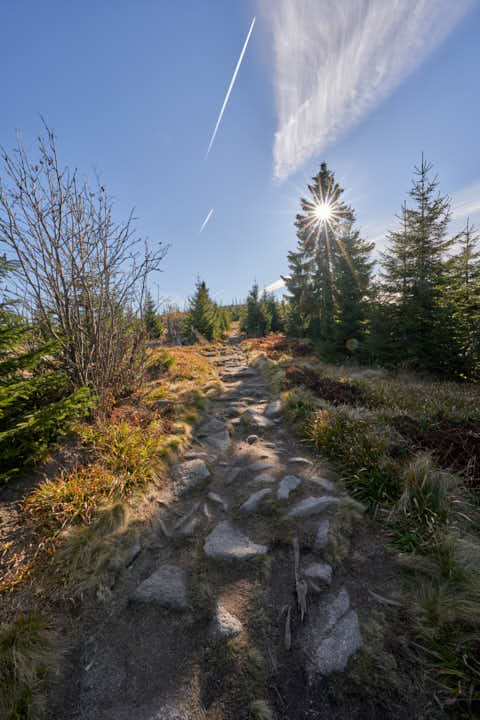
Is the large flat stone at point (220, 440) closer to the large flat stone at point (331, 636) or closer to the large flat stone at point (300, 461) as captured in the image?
the large flat stone at point (300, 461)

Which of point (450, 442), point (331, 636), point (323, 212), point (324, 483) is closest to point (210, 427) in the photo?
point (324, 483)

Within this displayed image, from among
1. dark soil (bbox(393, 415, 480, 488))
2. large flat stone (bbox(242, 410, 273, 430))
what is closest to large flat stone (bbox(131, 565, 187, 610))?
large flat stone (bbox(242, 410, 273, 430))

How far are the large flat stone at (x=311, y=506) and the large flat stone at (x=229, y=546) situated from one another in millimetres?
554

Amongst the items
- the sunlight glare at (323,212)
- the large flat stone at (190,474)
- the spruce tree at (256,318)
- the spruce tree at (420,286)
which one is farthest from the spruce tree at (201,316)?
the large flat stone at (190,474)

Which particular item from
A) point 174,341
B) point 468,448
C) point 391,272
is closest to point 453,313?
point 391,272

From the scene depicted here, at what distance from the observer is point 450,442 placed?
3.40 meters

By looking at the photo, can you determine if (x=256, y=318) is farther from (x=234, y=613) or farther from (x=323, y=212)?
(x=234, y=613)

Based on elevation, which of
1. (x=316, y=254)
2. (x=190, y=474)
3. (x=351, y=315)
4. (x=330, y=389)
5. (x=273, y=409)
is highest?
(x=316, y=254)

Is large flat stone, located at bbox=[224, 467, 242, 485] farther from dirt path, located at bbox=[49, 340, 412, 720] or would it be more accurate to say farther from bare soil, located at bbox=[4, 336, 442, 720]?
bare soil, located at bbox=[4, 336, 442, 720]

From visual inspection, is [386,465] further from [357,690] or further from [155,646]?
[155,646]

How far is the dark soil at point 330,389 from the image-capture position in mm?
5402

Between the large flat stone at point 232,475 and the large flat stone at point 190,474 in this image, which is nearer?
the large flat stone at point 190,474

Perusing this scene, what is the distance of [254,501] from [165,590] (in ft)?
4.16

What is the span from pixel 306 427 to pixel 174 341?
54.6 feet
